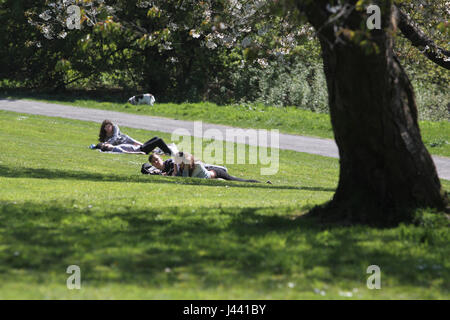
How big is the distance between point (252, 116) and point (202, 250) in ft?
69.5

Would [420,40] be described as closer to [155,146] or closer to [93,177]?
[93,177]

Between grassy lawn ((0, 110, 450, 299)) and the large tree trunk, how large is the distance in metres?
0.37

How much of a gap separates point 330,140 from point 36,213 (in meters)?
16.3

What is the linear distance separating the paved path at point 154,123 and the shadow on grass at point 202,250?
38.4ft

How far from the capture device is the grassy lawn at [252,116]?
76.5 ft

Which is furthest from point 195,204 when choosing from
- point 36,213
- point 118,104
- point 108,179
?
point 118,104

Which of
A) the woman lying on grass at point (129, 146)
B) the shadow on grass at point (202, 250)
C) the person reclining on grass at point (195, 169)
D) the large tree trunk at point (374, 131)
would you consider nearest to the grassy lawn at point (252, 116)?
the woman lying on grass at point (129, 146)

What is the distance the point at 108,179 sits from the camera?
12898mm

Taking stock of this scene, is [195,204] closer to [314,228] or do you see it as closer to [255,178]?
[314,228]

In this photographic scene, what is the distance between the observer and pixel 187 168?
48.3 ft

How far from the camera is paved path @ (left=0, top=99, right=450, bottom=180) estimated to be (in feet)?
69.3

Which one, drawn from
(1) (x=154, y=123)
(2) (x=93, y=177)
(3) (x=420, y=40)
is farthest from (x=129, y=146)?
(3) (x=420, y=40)

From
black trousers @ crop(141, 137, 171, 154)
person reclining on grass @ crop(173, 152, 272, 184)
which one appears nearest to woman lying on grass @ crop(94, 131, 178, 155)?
black trousers @ crop(141, 137, 171, 154)
